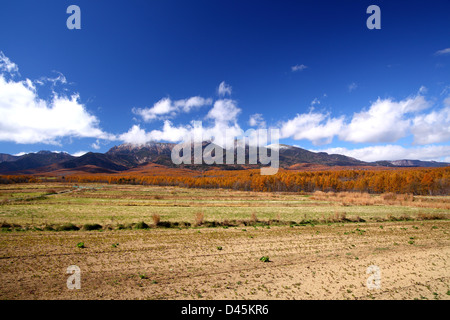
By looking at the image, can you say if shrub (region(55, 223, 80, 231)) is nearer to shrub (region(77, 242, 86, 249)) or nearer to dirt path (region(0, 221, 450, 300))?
dirt path (region(0, 221, 450, 300))

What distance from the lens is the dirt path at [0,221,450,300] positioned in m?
8.40

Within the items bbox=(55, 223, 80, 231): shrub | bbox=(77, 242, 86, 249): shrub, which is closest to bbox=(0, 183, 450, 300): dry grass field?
bbox=(77, 242, 86, 249): shrub

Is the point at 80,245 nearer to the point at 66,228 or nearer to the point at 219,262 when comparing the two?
the point at 66,228

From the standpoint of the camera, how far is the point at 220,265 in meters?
11.1

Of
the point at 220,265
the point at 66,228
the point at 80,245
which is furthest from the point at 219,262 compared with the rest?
the point at 66,228

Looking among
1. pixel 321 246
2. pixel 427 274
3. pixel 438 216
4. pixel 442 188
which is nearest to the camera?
pixel 427 274

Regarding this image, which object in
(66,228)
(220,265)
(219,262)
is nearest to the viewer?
(220,265)

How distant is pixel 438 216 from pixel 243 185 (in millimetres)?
103166

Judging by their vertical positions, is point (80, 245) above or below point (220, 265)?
above

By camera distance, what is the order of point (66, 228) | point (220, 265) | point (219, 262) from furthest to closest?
point (66, 228), point (219, 262), point (220, 265)
